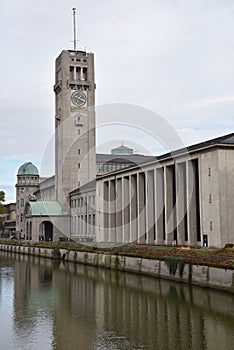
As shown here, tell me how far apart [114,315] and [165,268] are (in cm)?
1414

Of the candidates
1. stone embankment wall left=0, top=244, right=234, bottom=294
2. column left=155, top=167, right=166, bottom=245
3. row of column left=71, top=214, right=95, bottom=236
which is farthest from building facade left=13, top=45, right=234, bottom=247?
stone embankment wall left=0, top=244, right=234, bottom=294

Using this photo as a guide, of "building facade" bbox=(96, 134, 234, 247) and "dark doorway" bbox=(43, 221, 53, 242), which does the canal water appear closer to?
"building facade" bbox=(96, 134, 234, 247)

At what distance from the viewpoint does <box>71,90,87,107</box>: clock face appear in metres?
103

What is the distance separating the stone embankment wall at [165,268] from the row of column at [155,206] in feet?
37.8

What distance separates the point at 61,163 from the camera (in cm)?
10431

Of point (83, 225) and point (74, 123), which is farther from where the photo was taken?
point (74, 123)

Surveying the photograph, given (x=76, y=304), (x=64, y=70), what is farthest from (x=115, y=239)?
(x=76, y=304)

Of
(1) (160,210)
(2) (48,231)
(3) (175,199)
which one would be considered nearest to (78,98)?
(2) (48,231)

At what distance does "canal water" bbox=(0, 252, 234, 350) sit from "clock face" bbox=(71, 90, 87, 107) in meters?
64.6

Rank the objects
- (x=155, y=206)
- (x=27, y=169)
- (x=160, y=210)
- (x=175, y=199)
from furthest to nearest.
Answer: (x=27, y=169) < (x=155, y=206) < (x=160, y=210) < (x=175, y=199)

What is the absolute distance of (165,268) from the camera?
40.7 meters

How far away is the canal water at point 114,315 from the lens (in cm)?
2089

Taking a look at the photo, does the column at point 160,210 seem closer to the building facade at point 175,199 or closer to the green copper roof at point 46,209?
the building facade at point 175,199

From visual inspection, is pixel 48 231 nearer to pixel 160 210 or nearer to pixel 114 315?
pixel 160 210
